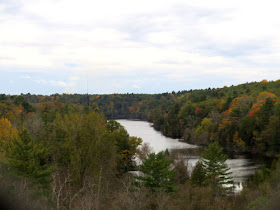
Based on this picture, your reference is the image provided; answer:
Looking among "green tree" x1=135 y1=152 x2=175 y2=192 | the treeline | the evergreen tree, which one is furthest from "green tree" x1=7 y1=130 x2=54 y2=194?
the treeline

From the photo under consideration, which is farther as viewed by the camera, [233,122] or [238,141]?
[233,122]

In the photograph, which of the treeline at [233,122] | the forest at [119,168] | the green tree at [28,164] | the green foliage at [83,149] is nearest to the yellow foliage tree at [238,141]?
the treeline at [233,122]

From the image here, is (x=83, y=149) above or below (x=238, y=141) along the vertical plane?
above

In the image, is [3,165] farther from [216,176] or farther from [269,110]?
[269,110]

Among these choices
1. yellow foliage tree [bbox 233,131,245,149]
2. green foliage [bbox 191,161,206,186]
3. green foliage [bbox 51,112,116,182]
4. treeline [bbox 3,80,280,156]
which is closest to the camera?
green foliage [bbox 191,161,206,186]

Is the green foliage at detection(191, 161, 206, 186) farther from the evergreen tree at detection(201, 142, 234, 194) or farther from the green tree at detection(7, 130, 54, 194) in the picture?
the green tree at detection(7, 130, 54, 194)

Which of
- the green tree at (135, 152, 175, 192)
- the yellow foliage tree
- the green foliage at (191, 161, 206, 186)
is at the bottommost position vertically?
the yellow foliage tree

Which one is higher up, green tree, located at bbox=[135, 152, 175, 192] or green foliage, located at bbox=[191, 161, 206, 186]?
green tree, located at bbox=[135, 152, 175, 192]

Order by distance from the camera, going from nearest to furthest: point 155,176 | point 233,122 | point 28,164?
point 28,164, point 155,176, point 233,122

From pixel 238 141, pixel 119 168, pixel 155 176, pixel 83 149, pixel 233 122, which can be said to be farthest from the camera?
pixel 233 122

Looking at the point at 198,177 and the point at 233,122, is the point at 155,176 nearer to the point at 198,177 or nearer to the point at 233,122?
the point at 198,177

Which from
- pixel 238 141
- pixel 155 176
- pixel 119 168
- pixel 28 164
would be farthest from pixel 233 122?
pixel 28 164

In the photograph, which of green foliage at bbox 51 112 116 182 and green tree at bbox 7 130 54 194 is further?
green foliage at bbox 51 112 116 182

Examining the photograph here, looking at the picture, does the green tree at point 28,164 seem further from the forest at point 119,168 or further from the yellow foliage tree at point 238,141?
the yellow foliage tree at point 238,141
